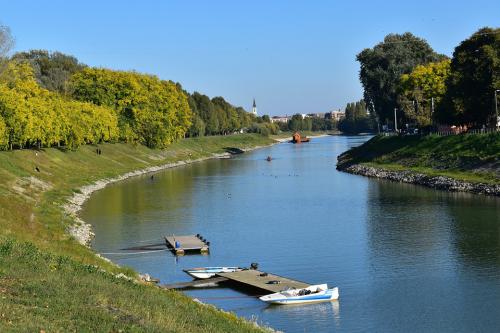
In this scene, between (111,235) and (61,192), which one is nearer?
(111,235)

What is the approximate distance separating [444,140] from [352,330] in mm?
76536

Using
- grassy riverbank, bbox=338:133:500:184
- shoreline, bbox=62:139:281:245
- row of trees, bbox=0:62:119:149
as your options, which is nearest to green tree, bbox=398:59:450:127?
→ grassy riverbank, bbox=338:133:500:184

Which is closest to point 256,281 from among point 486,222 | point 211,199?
point 486,222

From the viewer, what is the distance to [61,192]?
75.3 m

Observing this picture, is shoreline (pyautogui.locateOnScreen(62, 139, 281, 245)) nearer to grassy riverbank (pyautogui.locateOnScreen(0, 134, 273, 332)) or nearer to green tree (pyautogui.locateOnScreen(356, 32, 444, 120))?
grassy riverbank (pyautogui.locateOnScreen(0, 134, 273, 332))

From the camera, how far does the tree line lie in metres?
90.9

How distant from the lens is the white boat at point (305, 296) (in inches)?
1314

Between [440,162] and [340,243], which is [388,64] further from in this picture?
[340,243]

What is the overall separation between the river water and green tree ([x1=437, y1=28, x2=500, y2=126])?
19332 millimetres

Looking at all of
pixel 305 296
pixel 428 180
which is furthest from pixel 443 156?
pixel 305 296

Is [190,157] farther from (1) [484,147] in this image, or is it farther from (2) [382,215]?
(2) [382,215]

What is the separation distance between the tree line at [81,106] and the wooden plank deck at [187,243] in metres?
40.5

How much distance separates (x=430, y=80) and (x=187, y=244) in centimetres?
9356

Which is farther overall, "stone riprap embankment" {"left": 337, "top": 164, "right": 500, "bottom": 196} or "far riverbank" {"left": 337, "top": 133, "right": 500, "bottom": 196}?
"far riverbank" {"left": 337, "top": 133, "right": 500, "bottom": 196}
